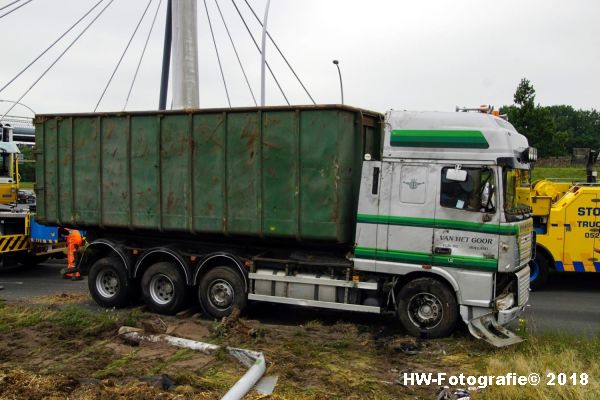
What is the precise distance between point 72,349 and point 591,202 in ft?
33.1

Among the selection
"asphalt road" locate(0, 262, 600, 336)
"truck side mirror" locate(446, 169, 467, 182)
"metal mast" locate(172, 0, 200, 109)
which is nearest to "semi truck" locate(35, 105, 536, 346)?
"truck side mirror" locate(446, 169, 467, 182)

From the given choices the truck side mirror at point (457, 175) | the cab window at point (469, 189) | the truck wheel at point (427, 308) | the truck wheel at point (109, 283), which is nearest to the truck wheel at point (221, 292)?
the truck wheel at point (109, 283)

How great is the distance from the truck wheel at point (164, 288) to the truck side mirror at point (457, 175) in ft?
15.1

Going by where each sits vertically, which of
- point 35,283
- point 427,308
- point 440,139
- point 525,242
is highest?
point 440,139

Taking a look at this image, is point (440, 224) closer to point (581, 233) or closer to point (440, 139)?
point (440, 139)

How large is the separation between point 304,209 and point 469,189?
2.26 metres

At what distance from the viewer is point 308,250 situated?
8758 mm

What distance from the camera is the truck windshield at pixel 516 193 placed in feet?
24.5

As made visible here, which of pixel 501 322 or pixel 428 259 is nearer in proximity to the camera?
pixel 501 322

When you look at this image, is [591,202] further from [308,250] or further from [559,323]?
[308,250]

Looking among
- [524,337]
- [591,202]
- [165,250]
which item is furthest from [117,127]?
[591,202]

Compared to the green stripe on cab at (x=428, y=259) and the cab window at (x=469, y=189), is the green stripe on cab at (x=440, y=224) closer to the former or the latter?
the cab window at (x=469, y=189)

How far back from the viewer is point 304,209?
816 centimetres

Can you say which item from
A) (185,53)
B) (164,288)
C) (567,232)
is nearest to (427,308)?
(164,288)
